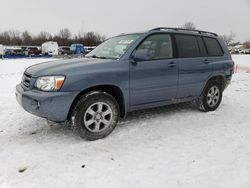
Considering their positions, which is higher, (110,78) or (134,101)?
(110,78)

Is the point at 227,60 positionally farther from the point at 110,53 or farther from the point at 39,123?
the point at 39,123

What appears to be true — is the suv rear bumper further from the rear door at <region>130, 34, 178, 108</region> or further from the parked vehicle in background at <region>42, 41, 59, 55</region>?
the parked vehicle in background at <region>42, 41, 59, 55</region>

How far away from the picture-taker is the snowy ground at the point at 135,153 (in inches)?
112

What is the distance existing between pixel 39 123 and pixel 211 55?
3.83m

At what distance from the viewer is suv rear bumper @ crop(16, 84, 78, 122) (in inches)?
141

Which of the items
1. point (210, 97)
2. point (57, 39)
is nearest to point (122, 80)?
point (210, 97)

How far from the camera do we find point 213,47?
5.73 meters

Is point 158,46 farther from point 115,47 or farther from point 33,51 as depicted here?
point 33,51

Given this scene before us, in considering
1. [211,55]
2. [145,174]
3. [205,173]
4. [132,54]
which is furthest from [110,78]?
[211,55]

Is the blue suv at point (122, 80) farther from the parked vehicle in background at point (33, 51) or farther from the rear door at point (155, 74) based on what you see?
the parked vehicle in background at point (33, 51)

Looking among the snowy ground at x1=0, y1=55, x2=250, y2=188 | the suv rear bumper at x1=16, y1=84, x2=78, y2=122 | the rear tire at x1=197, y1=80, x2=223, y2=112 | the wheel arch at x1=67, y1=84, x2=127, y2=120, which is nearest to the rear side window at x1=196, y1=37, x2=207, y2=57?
the rear tire at x1=197, y1=80, x2=223, y2=112

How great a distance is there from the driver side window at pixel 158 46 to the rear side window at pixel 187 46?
24 cm

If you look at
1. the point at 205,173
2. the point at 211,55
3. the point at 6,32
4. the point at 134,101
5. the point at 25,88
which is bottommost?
the point at 205,173

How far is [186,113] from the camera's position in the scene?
215 inches
